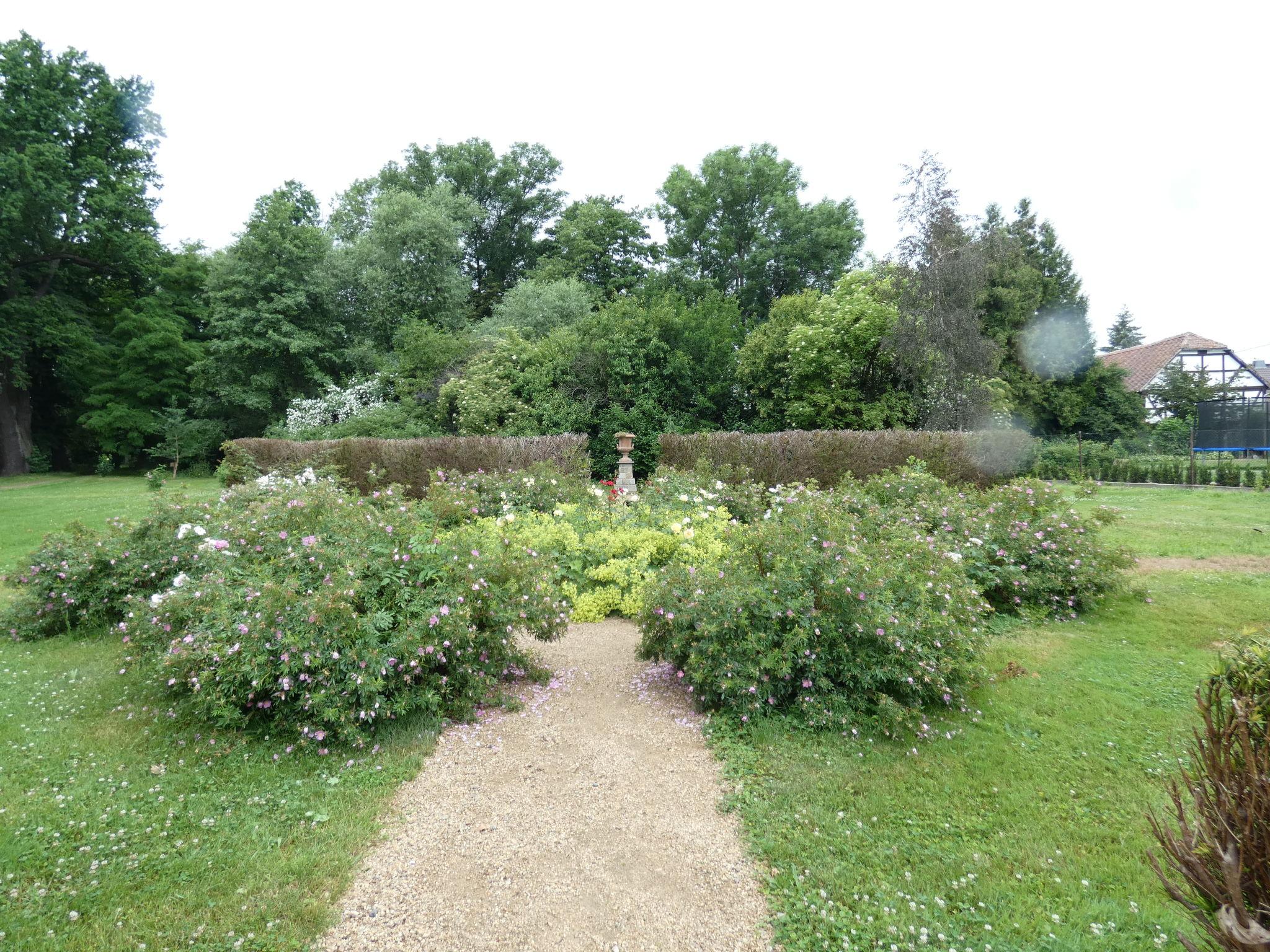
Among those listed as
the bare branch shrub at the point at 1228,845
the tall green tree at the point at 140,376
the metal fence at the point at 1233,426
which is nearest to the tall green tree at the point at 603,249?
the tall green tree at the point at 140,376

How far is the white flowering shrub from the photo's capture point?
17.2 metres

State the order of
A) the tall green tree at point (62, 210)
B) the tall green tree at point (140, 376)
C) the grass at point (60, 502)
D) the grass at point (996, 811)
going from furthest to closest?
the tall green tree at point (140, 376) < the tall green tree at point (62, 210) < the grass at point (60, 502) < the grass at point (996, 811)

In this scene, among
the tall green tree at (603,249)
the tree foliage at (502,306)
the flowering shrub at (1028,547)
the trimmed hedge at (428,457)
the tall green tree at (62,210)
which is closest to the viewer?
the flowering shrub at (1028,547)

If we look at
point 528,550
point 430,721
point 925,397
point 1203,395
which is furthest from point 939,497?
point 1203,395

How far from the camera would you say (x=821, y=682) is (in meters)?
3.37

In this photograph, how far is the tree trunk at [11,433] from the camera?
21422 mm

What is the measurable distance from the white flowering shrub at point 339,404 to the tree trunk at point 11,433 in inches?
485

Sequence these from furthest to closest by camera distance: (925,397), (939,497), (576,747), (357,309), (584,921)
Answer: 1. (357,309)
2. (925,397)
3. (939,497)
4. (576,747)
5. (584,921)

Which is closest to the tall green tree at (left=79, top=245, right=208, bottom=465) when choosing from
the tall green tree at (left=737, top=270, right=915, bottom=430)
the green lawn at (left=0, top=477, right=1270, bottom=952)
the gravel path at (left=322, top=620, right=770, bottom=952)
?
the tall green tree at (left=737, top=270, right=915, bottom=430)

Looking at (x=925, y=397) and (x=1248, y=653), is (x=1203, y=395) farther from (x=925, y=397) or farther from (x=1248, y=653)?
(x=1248, y=653)

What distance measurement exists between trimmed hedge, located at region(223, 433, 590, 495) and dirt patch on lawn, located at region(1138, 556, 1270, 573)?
7.39m

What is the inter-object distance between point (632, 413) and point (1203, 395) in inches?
1027

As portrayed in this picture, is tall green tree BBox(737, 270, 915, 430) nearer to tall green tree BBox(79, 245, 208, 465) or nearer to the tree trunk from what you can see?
tall green tree BBox(79, 245, 208, 465)

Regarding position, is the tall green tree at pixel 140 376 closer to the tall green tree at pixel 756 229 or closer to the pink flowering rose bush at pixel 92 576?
the tall green tree at pixel 756 229
